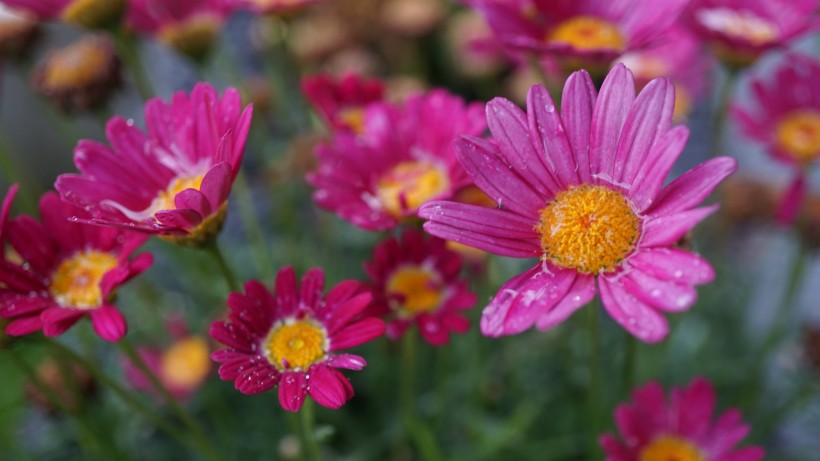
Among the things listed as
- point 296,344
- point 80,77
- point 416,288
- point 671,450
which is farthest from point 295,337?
point 80,77

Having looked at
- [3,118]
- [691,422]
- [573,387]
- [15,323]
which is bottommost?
[573,387]

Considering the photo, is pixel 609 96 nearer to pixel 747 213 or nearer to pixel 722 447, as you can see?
pixel 722 447

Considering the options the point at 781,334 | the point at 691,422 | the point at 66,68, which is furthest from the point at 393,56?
the point at 691,422

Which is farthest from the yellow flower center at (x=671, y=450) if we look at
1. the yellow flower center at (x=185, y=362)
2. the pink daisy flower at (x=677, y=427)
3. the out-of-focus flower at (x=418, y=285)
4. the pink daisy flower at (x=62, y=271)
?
the yellow flower center at (x=185, y=362)

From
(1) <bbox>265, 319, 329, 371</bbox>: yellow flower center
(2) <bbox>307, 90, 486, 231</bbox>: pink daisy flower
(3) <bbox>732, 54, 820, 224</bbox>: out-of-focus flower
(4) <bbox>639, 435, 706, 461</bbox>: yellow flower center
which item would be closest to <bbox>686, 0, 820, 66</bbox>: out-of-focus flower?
(3) <bbox>732, 54, 820, 224</bbox>: out-of-focus flower

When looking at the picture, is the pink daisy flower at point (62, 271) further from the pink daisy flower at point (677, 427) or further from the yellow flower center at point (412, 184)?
the pink daisy flower at point (677, 427)

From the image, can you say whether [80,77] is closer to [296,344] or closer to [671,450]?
[296,344]
